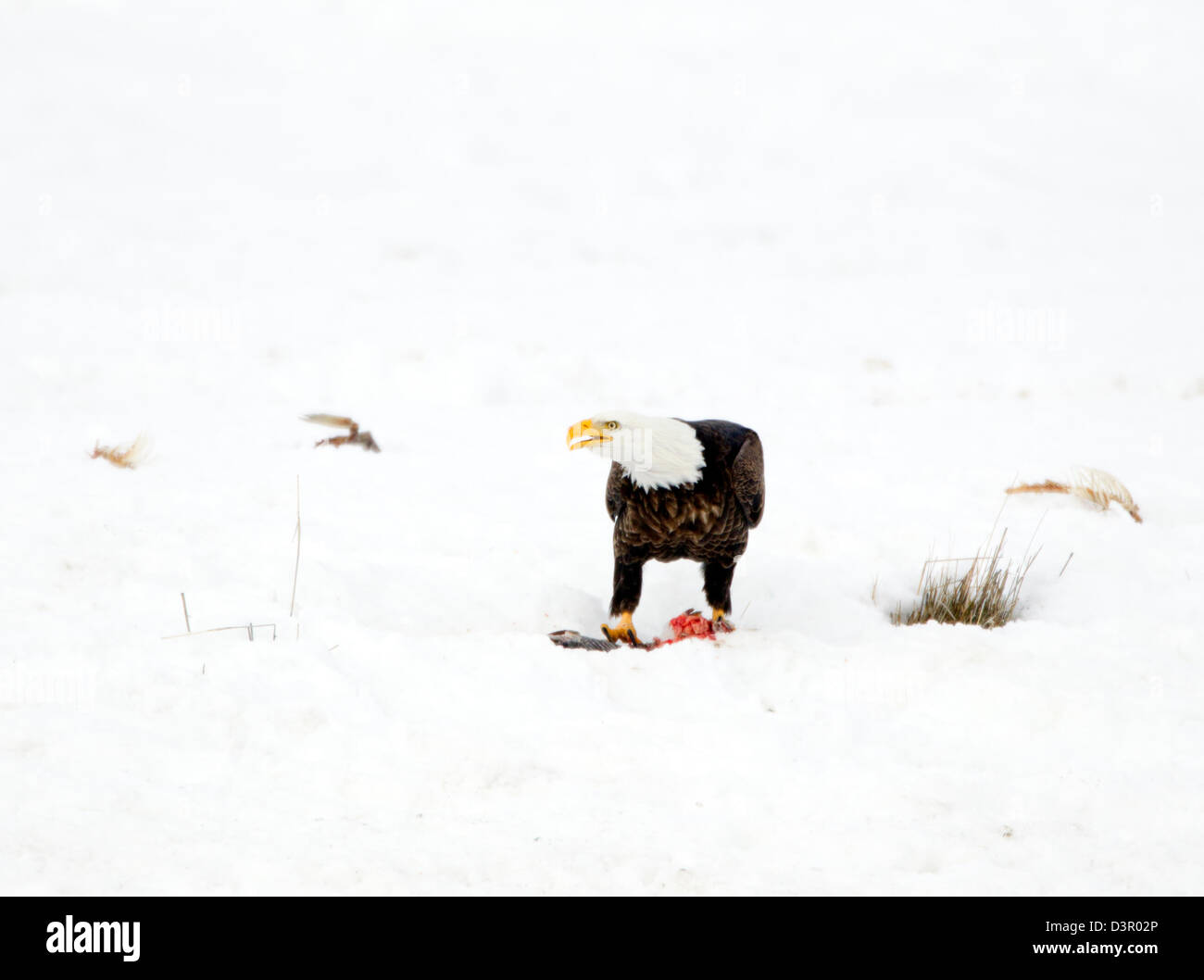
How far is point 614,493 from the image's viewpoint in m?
4.58

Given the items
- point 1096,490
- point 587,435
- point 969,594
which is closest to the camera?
point 587,435

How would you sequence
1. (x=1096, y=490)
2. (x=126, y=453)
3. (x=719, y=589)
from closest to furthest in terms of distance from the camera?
(x=719, y=589) → (x=126, y=453) → (x=1096, y=490)

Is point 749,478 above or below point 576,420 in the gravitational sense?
above

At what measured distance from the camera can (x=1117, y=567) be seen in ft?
16.5

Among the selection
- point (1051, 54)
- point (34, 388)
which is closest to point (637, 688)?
point (34, 388)

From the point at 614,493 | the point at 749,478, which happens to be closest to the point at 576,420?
the point at 614,493

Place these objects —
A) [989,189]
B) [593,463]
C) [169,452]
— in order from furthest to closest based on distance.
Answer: [989,189], [593,463], [169,452]

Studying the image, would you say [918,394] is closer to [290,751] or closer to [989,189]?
[989,189]

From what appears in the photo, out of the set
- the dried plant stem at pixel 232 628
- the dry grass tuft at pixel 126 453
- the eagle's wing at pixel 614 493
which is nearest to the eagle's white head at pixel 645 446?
the eagle's wing at pixel 614 493

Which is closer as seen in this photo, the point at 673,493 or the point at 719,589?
the point at 673,493

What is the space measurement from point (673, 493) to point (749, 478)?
42cm

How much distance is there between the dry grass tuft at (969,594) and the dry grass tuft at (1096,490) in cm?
98

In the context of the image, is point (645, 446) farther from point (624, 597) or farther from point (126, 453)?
point (126, 453)
